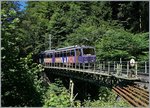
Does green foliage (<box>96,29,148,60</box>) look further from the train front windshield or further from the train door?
the train door

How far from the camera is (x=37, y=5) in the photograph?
7794 cm

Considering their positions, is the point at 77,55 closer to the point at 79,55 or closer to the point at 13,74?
the point at 79,55

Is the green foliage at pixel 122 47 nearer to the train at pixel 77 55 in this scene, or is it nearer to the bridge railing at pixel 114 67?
the bridge railing at pixel 114 67

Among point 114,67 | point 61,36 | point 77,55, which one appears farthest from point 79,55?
point 61,36

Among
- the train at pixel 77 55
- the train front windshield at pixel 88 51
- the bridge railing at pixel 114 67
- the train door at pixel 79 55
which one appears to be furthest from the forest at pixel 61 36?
the train front windshield at pixel 88 51

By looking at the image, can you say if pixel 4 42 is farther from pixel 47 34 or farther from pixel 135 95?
pixel 47 34

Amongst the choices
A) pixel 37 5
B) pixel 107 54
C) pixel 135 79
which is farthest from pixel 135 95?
pixel 37 5

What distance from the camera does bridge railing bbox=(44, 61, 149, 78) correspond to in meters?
23.3

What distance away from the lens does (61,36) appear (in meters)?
65.9

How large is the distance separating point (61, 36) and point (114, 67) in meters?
37.5

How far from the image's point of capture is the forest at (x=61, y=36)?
15352 mm

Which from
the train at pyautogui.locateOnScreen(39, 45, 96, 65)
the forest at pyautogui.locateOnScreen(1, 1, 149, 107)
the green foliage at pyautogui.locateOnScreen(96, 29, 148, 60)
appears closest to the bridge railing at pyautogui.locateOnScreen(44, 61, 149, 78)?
the train at pyautogui.locateOnScreen(39, 45, 96, 65)

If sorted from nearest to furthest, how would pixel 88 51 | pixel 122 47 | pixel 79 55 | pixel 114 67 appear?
pixel 114 67 → pixel 79 55 → pixel 88 51 → pixel 122 47

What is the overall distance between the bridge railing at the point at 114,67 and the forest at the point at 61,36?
7.07 feet
